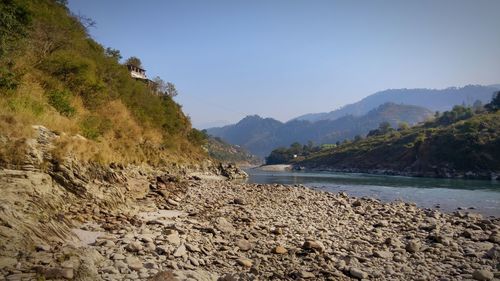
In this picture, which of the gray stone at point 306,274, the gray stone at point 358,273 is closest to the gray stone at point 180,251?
the gray stone at point 306,274

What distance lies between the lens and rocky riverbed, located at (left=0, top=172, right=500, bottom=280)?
849 centimetres

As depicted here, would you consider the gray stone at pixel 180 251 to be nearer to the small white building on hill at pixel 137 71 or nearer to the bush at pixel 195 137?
the bush at pixel 195 137

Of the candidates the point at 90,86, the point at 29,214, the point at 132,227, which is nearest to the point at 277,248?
the point at 132,227

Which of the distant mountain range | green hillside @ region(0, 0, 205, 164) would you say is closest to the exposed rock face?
green hillside @ region(0, 0, 205, 164)

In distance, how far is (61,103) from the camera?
19688 mm

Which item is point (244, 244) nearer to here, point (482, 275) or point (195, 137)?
point (482, 275)

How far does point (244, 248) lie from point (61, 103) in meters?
14.8

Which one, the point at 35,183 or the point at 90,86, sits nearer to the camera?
the point at 35,183

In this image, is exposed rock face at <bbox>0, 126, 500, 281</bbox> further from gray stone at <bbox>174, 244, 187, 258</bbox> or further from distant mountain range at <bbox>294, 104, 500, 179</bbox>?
distant mountain range at <bbox>294, 104, 500, 179</bbox>

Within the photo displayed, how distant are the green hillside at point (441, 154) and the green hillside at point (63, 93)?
307 feet

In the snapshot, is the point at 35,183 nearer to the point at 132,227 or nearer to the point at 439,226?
the point at 132,227

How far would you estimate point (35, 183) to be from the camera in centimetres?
1122

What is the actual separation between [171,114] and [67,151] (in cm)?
5106

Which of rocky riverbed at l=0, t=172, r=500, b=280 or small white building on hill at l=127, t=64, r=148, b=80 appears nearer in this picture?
rocky riverbed at l=0, t=172, r=500, b=280
